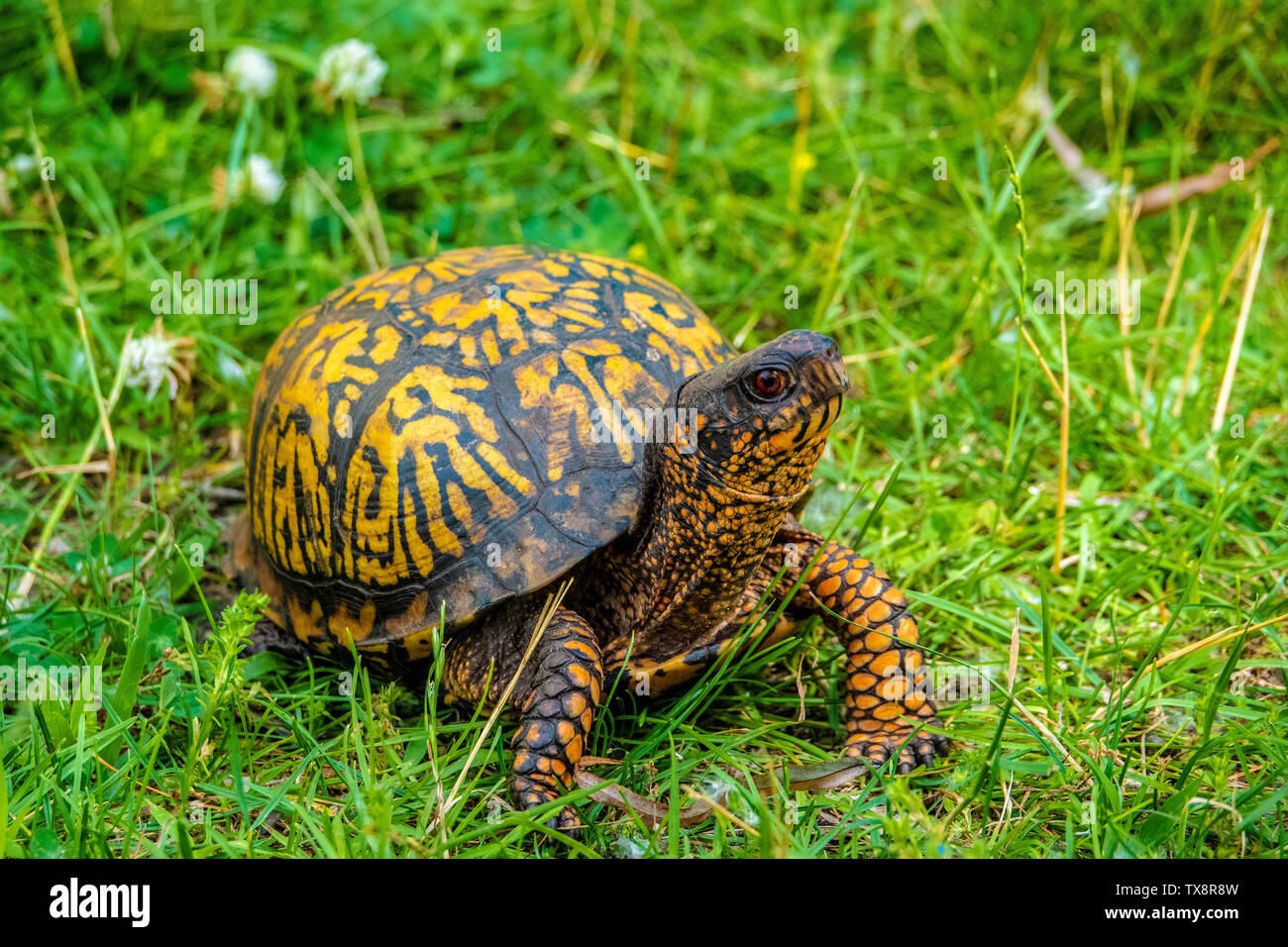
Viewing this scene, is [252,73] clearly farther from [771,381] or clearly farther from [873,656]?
[873,656]

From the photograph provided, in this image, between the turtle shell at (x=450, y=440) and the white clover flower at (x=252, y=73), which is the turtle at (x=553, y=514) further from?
the white clover flower at (x=252, y=73)

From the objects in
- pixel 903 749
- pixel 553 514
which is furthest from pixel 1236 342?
pixel 553 514

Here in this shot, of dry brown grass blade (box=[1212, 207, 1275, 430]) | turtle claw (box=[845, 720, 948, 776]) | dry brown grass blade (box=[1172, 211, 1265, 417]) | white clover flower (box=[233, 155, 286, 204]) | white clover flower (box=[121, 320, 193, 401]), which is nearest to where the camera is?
turtle claw (box=[845, 720, 948, 776])

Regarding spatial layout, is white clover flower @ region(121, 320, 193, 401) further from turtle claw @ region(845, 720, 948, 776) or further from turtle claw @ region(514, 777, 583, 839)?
turtle claw @ region(845, 720, 948, 776)

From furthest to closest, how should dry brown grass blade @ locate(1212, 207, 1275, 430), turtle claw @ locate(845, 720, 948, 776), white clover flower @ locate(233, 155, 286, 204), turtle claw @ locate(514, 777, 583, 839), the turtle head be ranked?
white clover flower @ locate(233, 155, 286, 204) → dry brown grass blade @ locate(1212, 207, 1275, 430) → turtle claw @ locate(845, 720, 948, 776) → turtle claw @ locate(514, 777, 583, 839) → the turtle head

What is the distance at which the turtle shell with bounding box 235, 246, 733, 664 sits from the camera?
2.37 metres

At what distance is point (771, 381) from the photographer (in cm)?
207

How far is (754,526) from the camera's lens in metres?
2.28

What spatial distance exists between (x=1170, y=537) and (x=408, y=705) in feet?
7.37

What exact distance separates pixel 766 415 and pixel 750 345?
6.14 ft

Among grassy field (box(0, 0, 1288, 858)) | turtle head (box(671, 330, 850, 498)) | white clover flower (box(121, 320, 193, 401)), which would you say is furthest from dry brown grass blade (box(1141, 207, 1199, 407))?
white clover flower (box(121, 320, 193, 401))

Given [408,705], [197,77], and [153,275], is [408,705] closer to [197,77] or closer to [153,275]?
[153,275]

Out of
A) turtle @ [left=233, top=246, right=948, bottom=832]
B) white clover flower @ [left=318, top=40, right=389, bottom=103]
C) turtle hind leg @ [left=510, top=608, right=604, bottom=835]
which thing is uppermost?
white clover flower @ [left=318, top=40, right=389, bottom=103]
